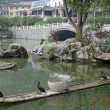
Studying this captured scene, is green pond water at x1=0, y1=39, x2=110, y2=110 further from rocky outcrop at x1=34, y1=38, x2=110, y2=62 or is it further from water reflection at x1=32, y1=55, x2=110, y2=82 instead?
rocky outcrop at x1=34, y1=38, x2=110, y2=62

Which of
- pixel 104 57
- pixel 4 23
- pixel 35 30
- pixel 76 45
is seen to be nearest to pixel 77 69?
pixel 104 57

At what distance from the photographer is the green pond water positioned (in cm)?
1287

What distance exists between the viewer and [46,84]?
16672 millimetres

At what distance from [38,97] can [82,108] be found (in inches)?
74.1

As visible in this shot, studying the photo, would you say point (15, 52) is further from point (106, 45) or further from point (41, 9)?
point (41, 9)

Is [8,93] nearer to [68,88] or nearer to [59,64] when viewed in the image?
[68,88]

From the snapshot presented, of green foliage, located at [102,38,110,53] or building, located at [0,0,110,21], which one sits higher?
building, located at [0,0,110,21]

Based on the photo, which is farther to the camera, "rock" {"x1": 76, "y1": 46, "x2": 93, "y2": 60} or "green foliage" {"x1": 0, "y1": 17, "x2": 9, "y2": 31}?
"green foliage" {"x1": 0, "y1": 17, "x2": 9, "y2": 31}

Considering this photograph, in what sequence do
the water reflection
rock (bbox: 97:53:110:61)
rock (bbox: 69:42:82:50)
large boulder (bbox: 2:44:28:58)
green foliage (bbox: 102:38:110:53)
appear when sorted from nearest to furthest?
the water reflection
rock (bbox: 97:53:110:61)
green foliage (bbox: 102:38:110:53)
rock (bbox: 69:42:82:50)
large boulder (bbox: 2:44:28:58)

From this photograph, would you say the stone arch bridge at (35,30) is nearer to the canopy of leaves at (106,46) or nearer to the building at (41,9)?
the building at (41,9)

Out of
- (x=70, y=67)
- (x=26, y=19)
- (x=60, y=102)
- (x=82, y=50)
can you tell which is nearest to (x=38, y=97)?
(x=60, y=102)

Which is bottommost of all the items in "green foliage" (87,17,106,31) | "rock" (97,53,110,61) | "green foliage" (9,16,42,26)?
"rock" (97,53,110,61)

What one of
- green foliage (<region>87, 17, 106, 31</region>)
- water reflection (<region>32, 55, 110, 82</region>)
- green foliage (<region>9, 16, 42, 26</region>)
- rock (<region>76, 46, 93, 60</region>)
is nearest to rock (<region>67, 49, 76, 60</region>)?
rock (<region>76, 46, 93, 60</region>)

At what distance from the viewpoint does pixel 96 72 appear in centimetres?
2122
